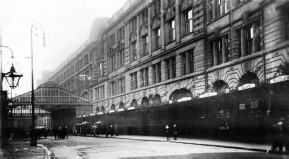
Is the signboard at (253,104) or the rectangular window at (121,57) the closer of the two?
the signboard at (253,104)

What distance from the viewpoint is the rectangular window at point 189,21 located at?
36250 millimetres

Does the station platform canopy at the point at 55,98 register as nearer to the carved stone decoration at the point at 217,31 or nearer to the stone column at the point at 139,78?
the stone column at the point at 139,78

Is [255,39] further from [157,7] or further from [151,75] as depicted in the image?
[151,75]

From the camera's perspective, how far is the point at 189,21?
3669 centimetres

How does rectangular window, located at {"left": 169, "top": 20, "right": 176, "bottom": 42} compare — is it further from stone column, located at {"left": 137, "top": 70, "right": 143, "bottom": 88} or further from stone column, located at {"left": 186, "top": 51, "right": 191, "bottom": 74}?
stone column, located at {"left": 137, "top": 70, "right": 143, "bottom": 88}

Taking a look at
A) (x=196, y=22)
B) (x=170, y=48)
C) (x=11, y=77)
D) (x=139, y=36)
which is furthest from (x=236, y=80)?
(x=139, y=36)

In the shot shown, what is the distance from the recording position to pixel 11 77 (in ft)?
58.3

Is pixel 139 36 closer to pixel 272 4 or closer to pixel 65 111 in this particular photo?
pixel 272 4

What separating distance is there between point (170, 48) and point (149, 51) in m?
5.96

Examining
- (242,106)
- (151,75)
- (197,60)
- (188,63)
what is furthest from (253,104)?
(151,75)

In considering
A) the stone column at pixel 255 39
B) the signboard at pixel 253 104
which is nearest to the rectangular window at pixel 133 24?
the stone column at pixel 255 39

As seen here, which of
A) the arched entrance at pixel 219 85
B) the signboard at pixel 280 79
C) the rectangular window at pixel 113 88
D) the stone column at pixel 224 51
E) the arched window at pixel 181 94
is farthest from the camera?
the rectangular window at pixel 113 88

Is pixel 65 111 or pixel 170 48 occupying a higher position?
pixel 170 48

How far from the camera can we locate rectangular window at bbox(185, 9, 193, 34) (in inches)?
1427
